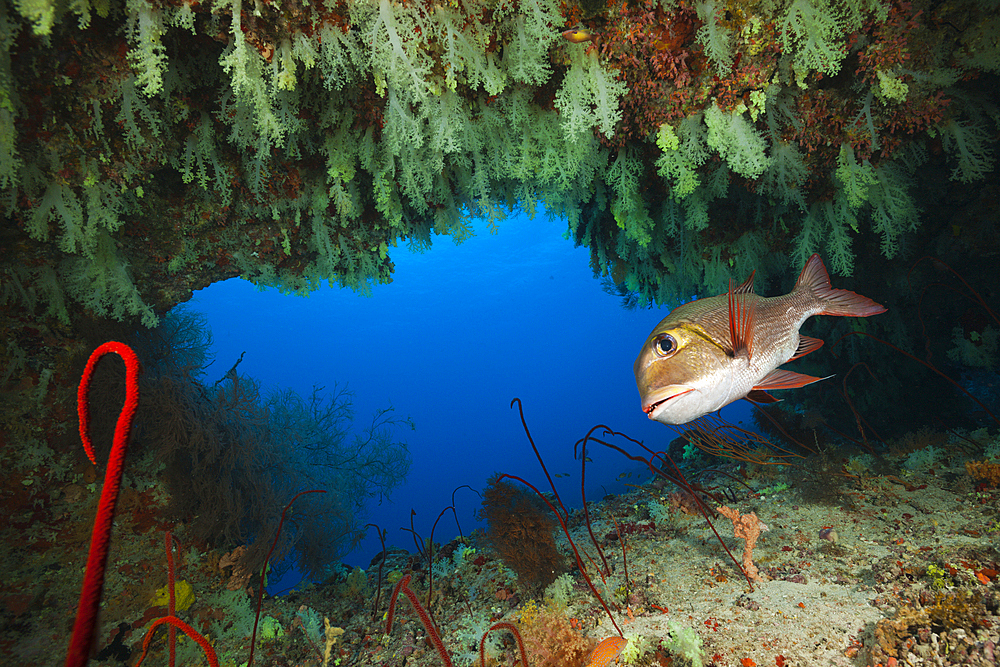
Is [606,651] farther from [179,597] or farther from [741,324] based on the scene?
[179,597]

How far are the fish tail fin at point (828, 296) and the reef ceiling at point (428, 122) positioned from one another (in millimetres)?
1419

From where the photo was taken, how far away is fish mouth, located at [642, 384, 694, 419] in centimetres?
170

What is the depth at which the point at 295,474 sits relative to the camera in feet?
27.5

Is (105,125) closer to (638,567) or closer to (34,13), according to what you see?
(34,13)

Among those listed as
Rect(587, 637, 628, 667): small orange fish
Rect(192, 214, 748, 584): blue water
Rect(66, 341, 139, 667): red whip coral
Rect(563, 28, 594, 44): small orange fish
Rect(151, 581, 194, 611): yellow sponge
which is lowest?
Rect(587, 637, 628, 667): small orange fish

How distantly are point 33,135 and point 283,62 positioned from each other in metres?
2.02

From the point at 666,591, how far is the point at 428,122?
4.34 metres

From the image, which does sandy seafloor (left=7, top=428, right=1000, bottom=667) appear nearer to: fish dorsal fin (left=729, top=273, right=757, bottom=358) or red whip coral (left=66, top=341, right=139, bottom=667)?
fish dorsal fin (left=729, top=273, right=757, bottom=358)

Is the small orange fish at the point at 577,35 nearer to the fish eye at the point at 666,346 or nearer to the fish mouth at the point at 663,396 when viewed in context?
the fish eye at the point at 666,346

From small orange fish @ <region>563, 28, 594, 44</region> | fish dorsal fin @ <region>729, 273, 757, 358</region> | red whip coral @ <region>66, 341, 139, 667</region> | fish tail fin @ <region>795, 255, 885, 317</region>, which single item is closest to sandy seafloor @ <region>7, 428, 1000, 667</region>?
fish tail fin @ <region>795, 255, 885, 317</region>

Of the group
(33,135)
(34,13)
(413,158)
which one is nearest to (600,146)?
(413,158)

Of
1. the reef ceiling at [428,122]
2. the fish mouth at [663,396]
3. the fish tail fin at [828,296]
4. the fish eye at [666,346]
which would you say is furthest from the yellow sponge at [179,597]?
the fish tail fin at [828,296]

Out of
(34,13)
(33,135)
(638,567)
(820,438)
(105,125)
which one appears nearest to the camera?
(34,13)

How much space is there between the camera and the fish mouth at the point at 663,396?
5.58 ft
